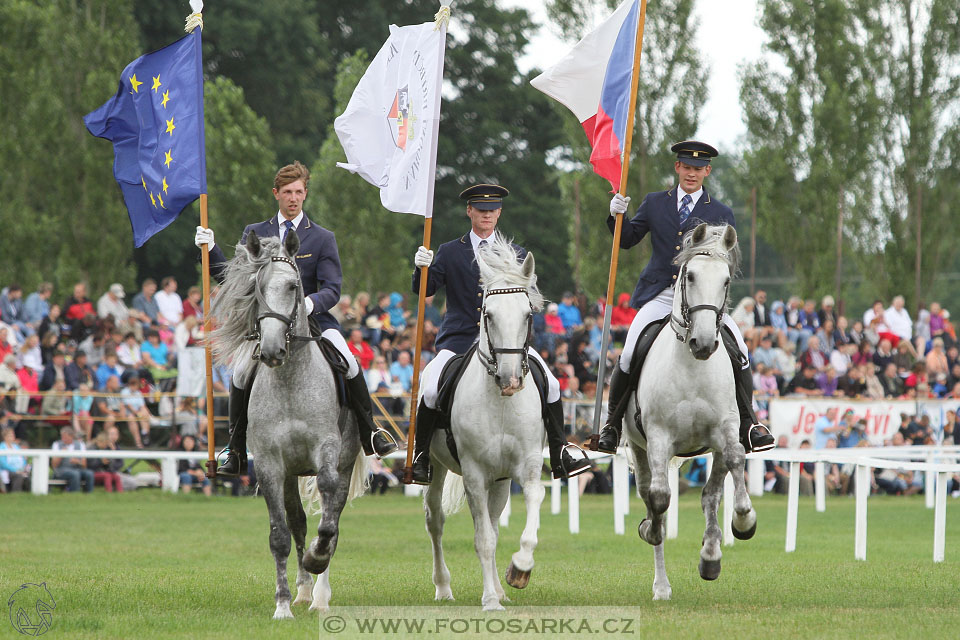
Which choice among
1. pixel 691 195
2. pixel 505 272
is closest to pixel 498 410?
pixel 505 272

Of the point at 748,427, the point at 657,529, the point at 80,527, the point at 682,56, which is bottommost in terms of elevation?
the point at 80,527

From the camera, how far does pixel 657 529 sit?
35.2 ft

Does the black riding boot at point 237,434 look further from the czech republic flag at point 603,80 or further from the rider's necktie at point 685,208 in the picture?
the czech republic flag at point 603,80

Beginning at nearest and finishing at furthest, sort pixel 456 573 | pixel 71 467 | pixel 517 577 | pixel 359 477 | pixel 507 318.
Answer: pixel 517 577 < pixel 507 318 < pixel 359 477 < pixel 456 573 < pixel 71 467

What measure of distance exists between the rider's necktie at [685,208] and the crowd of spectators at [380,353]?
8365 mm

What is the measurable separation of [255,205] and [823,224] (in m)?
15.6

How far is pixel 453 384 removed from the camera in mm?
10438

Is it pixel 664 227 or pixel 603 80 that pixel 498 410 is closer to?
pixel 664 227

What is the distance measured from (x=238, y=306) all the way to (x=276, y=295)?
0.54m

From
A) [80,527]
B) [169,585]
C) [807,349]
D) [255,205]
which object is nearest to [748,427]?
[169,585]

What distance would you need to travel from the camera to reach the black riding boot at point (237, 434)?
10406 mm

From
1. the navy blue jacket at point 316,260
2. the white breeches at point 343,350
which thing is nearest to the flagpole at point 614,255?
the white breeches at point 343,350

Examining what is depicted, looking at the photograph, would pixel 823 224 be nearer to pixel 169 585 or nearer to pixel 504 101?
pixel 504 101

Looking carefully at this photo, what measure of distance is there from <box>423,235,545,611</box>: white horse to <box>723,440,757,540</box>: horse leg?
1.38 meters
